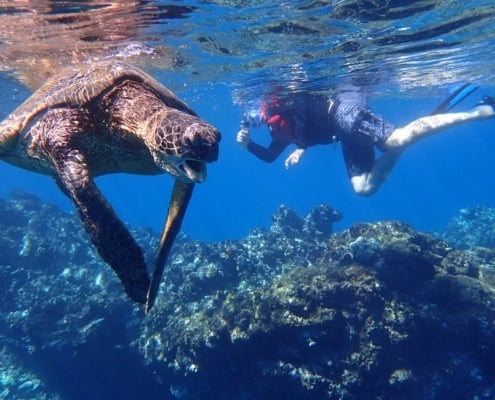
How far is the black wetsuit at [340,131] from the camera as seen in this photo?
9875 mm

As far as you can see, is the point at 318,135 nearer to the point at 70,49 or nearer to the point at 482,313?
the point at 482,313

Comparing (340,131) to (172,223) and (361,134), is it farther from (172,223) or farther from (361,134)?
(172,223)

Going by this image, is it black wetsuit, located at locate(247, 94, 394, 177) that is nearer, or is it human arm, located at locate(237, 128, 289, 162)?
black wetsuit, located at locate(247, 94, 394, 177)

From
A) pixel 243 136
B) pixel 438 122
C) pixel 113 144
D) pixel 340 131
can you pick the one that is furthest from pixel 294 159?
pixel 113 144

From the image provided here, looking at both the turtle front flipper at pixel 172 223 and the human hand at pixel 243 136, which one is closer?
the turtle front flipper at pixel 172 223

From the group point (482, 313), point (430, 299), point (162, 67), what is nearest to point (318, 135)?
point (430, 299)

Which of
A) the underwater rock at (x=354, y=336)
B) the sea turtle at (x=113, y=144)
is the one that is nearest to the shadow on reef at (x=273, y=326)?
the underwater rock at (x=354, y=336)

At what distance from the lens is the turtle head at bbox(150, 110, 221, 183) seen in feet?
10.6

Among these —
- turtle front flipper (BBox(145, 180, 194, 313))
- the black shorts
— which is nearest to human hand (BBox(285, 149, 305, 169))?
the black shorts

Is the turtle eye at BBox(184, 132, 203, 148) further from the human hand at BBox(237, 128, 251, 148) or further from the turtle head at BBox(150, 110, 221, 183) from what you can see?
the human hand at BBox(237, 128, 251, 148)

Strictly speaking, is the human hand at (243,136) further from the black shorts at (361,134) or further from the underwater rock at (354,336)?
the underwater rock at (354,336)

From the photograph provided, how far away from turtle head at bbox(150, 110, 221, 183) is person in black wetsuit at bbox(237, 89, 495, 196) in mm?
7005

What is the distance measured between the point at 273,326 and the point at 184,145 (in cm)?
647

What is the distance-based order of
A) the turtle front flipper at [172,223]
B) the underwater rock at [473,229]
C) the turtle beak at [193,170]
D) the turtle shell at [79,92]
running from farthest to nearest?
the underwater rock at [473,229] → the turtle shell at [79,92] → the turtle front flipper at [172,223] → the turtle beak at [193,170]
